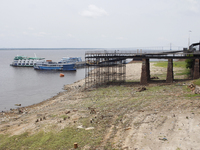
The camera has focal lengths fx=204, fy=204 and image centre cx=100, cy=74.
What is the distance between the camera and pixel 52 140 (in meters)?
18.9

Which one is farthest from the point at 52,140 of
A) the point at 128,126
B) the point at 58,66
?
the point at 58,66

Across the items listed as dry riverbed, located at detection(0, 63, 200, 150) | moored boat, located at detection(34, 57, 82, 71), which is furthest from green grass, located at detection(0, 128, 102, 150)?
moored boat, located at detection(34, 57, 82, 71)

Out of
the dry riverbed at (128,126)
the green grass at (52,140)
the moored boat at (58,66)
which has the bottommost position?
the green grass at (52,140)

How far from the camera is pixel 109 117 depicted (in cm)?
2295

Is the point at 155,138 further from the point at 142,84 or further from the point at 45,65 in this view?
the point at 45,65

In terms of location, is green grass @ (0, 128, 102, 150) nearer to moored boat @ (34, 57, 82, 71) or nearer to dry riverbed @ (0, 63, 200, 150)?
dry riverbed @ (0, 63, 200, 150)

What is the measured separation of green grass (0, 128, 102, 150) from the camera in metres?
17.7

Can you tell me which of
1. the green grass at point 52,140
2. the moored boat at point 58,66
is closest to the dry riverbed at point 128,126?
the green grass at point 52,140

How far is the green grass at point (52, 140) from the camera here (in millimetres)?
17719

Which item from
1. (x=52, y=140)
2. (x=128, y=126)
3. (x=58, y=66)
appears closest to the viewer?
(x=52, y=140)

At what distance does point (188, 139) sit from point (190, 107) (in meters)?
8.18

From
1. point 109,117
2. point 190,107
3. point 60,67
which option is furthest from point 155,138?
point 60,67

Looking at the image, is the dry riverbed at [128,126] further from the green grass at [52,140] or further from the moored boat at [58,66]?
the moored boat at [58,66]

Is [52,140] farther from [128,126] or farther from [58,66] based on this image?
[58,66]
